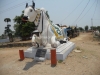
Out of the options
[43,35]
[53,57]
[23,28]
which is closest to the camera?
[53,57]

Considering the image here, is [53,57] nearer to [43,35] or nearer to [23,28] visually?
[43,35]

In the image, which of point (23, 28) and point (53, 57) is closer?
point (53, 57)

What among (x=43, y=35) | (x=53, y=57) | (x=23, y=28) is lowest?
(x=53, y=57)

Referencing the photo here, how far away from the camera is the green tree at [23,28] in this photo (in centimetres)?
2202

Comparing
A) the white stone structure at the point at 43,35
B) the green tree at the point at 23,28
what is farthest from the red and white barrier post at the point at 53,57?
the green tree at the point at 23,28

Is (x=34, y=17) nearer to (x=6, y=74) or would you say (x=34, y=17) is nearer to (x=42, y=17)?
(x=42, y=17)

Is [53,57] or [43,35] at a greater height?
[43,35]

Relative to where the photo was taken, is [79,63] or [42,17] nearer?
[79,63]

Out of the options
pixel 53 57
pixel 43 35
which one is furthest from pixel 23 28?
pixel 53 57

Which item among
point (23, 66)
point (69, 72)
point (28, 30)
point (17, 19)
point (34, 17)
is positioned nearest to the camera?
point (69, 72)

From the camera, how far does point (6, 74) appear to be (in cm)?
494

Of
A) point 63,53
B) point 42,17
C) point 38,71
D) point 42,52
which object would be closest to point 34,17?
point 42,17

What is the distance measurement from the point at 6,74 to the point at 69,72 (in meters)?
2.53

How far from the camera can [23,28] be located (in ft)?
72.6
